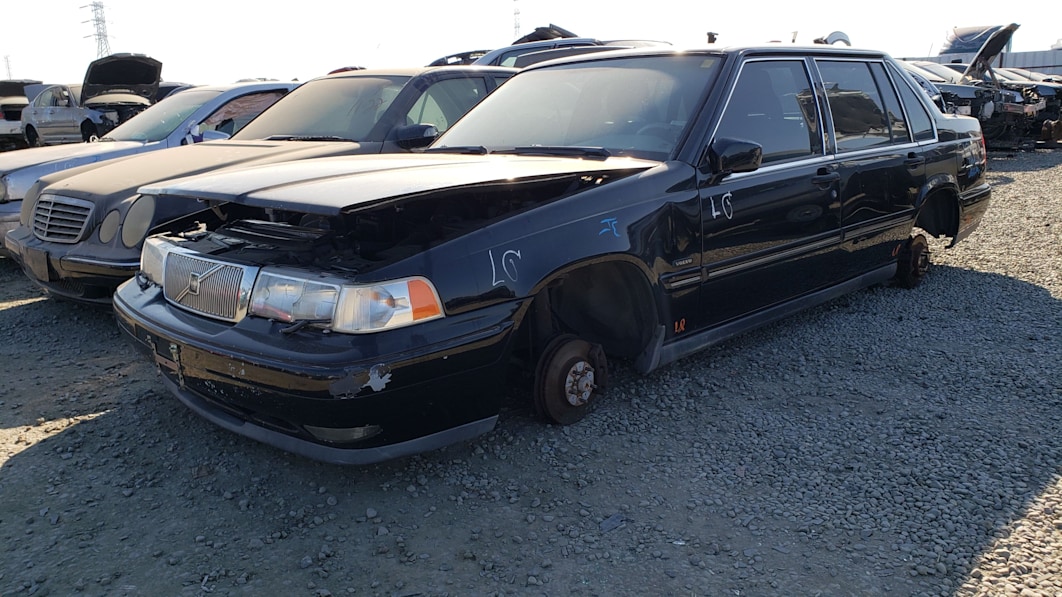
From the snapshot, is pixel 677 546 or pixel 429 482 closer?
pixel 677 546

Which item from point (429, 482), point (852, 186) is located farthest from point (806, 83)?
point (429, 482)

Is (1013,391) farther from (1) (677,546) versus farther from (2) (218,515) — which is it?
(2) (218,515)

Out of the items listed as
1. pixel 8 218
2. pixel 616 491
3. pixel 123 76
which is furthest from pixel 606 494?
pixel 123 76

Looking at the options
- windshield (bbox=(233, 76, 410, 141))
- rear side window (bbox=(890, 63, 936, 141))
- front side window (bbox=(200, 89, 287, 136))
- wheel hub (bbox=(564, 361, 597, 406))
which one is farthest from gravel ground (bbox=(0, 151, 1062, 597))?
front side window (bbox=(200, 89, 287, 136))

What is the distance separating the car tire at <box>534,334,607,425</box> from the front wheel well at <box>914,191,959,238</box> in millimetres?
3157

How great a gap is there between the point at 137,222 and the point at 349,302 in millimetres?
2518

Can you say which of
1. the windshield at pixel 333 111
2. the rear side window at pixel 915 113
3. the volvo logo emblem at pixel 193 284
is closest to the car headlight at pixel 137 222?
the windshield at pixel 333 111

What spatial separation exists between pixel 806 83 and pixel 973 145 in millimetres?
2163

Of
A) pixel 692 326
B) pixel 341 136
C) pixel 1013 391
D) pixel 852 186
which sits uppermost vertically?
pixel 341 136

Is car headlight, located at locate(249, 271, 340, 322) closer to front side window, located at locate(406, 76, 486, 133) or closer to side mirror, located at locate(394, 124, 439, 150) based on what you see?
side mirror, located at locate(394, 124, 439, 150)

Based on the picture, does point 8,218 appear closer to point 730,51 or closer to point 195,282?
point 195,282

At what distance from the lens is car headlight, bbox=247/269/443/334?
2.54m

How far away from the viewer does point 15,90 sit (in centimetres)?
1822

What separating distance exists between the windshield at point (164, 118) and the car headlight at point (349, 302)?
4916 millimetres
